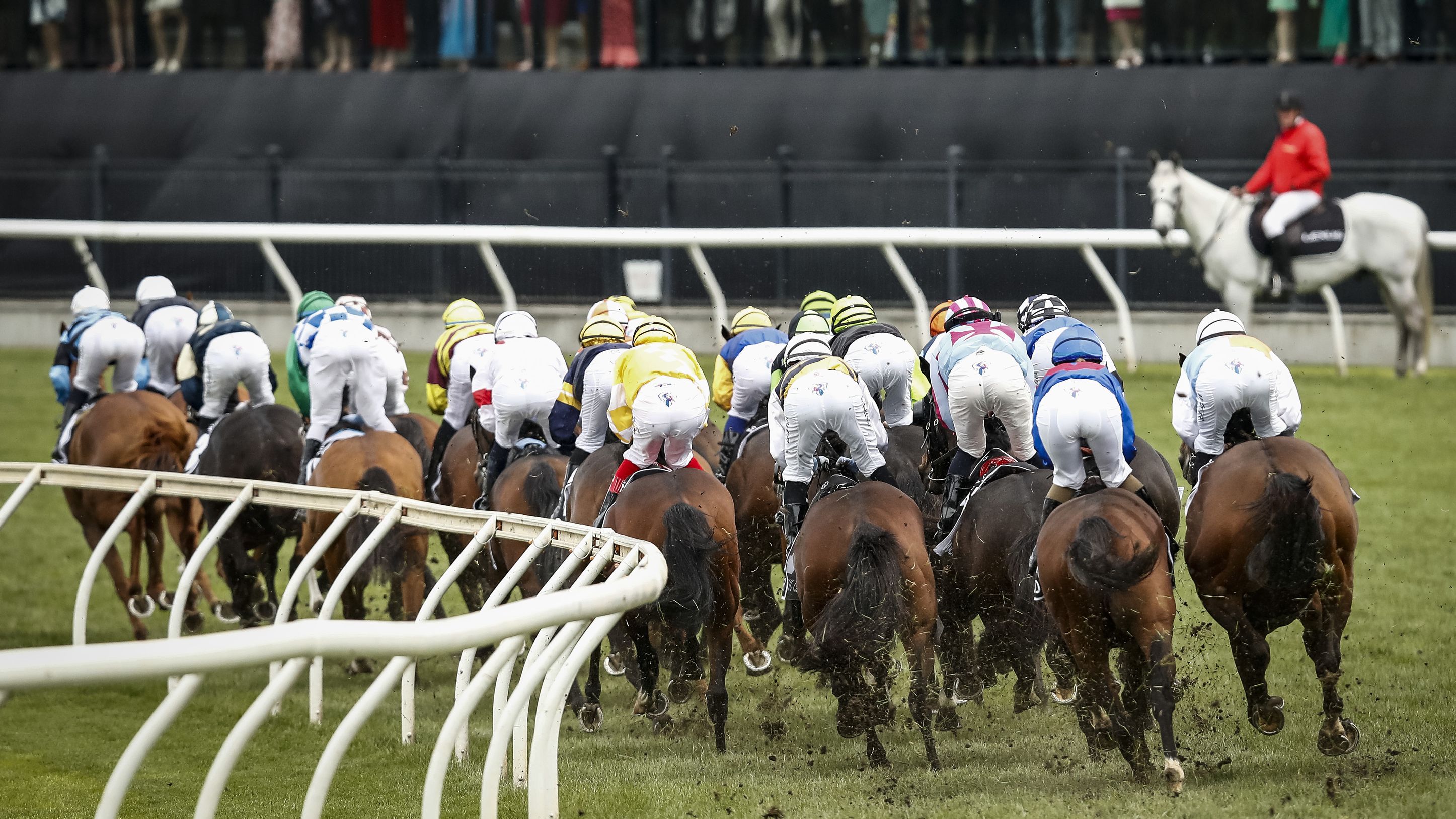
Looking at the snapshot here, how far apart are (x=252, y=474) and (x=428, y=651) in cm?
548

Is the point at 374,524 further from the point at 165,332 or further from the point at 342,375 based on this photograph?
the point at 165,332

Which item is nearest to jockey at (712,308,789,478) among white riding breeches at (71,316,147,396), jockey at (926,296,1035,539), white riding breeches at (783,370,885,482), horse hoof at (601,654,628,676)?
horse hoof at (601,654,628,676)

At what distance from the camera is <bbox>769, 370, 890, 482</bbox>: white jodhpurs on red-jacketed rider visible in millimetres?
6113

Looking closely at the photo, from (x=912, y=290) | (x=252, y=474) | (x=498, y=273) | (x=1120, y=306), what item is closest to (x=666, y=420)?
(x=252, y=474)

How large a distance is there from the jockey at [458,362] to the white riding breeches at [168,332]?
5.05 feet

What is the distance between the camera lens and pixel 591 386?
698 centimetres

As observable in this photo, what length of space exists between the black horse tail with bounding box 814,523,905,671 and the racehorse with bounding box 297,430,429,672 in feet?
7.46

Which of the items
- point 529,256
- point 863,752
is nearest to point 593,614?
point 863,752

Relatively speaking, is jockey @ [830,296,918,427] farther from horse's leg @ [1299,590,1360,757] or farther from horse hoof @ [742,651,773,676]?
horse's leg @ [1299,590,1360,757]

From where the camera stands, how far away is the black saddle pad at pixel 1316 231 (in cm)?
1342

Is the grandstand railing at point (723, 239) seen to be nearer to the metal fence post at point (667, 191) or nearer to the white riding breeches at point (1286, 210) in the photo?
the white riding breeches at point (1286, 210)

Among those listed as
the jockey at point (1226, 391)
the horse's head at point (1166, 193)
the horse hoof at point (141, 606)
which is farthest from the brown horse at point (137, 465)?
the horse's head at point (1166, 193)

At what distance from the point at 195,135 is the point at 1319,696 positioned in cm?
1456

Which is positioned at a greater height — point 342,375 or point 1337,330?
point 342,375
